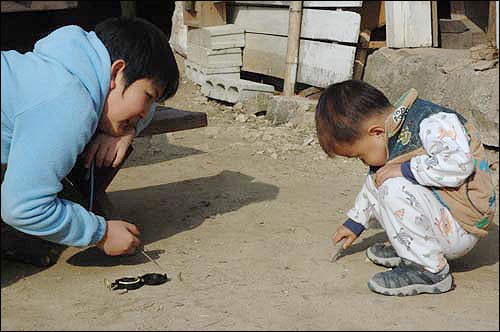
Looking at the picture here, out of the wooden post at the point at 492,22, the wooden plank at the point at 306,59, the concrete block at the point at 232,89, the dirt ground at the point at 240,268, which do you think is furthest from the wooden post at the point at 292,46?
the wooden post at the point at 492,22

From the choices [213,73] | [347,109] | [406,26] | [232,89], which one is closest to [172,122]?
[347,109]

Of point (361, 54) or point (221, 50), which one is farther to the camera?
point (221, 50)

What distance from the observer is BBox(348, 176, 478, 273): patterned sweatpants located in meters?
2.03

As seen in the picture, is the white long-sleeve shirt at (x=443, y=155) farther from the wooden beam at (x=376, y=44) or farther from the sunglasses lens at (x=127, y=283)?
the wooden beam at (x=376, y=44)

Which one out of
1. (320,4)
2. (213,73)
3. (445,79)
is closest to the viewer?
(445,79)

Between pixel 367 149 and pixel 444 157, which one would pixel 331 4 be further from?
pixel 444 157

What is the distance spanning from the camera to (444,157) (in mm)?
1971

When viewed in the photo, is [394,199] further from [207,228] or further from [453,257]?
[207,228]

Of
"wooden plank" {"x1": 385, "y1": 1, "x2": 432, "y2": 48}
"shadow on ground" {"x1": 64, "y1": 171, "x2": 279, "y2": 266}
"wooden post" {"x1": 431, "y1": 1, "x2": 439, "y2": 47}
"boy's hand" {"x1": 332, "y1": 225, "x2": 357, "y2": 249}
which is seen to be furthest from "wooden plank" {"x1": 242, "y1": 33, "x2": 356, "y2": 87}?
"boy's hand" {"x1": 332, "y1": 225, "x2": 357, "y2": 249}

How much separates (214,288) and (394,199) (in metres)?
0.59

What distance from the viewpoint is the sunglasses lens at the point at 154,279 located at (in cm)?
216

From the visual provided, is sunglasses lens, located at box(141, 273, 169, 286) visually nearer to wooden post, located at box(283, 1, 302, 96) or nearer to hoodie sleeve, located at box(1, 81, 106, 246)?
hoodie sleeve, located at box(1, 81, 106, 246)

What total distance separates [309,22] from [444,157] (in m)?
2.81

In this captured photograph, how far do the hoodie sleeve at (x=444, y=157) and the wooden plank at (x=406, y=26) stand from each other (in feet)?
6.74
